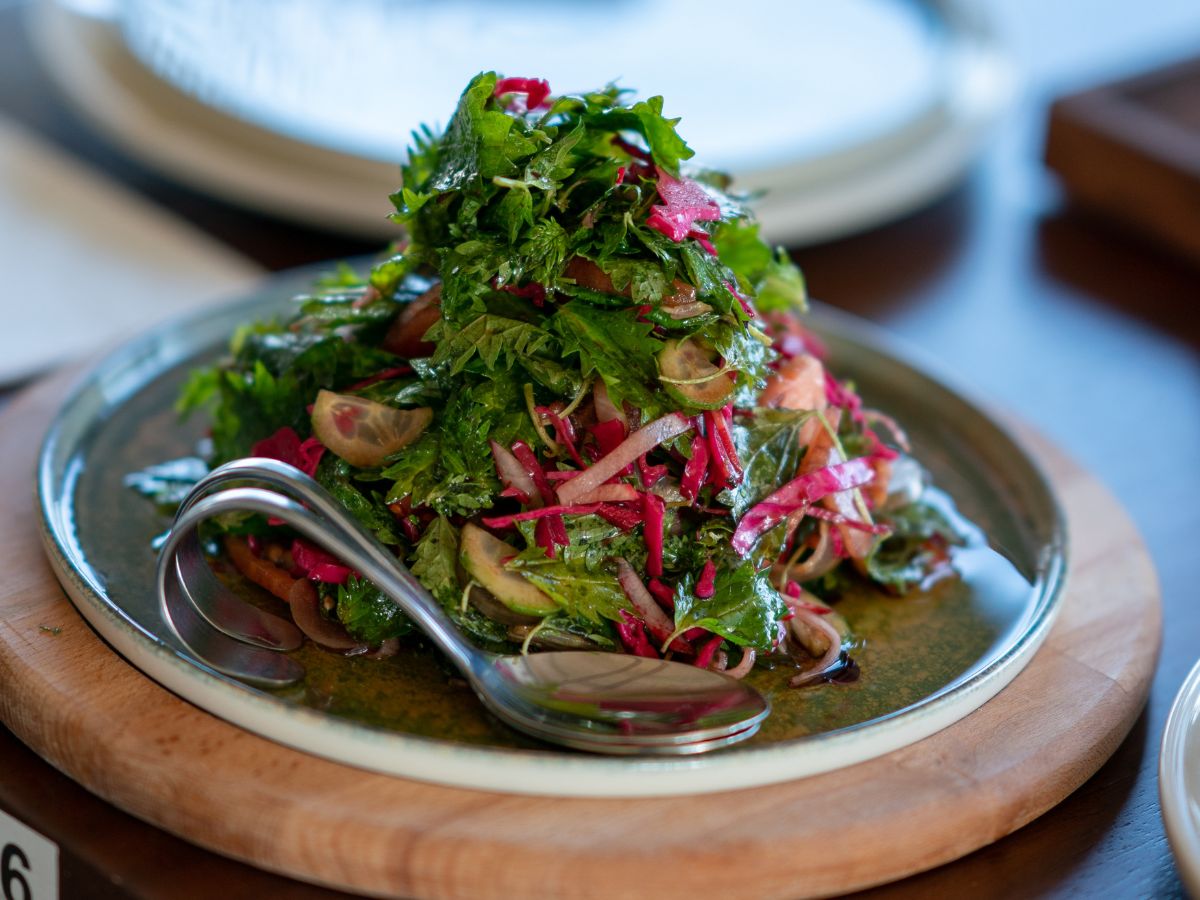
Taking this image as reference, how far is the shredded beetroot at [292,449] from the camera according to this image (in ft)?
6.85

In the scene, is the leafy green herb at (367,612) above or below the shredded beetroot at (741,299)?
Result: below

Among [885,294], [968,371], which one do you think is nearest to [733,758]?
[968,371]

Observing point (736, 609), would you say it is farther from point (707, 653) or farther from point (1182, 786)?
point (1182, 786)

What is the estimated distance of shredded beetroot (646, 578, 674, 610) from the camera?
1.99 meters

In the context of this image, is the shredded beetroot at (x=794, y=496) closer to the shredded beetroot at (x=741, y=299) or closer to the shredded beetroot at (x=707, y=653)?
the shredded beetroot at (x=707, y=653)

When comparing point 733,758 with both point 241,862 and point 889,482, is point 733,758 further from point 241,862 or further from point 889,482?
point 889,482

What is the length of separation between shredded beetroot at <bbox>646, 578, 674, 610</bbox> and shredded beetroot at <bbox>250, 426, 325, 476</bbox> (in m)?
0.57

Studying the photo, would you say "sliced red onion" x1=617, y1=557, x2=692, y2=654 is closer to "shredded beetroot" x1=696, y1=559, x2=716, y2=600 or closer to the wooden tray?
"shredded beetroot" x1=696, y1=559, x2=716, y2=600

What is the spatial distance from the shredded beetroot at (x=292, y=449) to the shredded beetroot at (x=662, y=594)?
57cm

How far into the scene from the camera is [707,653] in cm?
195

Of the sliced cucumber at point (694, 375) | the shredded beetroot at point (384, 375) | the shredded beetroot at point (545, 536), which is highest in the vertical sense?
the sliced cucumber at point (694, 375)

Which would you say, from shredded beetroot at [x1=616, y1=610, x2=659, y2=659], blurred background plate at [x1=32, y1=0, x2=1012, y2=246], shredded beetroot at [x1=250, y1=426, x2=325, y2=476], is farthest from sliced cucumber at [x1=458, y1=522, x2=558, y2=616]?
blurred background plate at [x1=32, y1=0, x2=1012, y2=246]

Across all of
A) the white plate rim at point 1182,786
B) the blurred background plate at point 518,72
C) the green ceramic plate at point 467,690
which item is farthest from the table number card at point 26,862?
the blurred background plate at point 518,72

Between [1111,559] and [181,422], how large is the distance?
1784 millimetres
